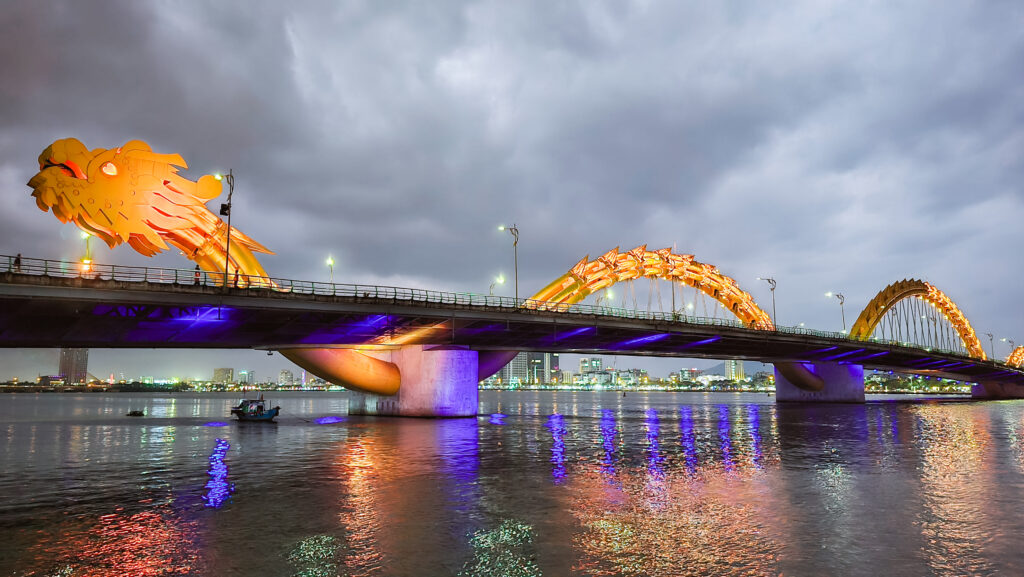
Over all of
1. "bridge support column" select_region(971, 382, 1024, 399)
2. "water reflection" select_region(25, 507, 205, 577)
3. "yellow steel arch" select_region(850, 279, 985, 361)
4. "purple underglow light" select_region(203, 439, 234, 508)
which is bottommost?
"bridge support column" select_region(971, 382, 1024, 399)

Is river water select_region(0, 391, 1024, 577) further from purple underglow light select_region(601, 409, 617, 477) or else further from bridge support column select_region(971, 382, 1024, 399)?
bridge support column select_region(971, 382, 1024, 399)

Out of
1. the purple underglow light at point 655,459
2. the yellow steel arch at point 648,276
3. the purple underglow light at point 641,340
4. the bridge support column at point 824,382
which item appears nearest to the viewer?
the purple underglow light at point 655,459

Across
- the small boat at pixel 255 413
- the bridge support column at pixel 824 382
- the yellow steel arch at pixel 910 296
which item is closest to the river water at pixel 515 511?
the small boat at pixel 255 413

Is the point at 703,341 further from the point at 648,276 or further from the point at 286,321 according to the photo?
the point at 286,321

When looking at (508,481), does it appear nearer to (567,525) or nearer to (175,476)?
(567,525)

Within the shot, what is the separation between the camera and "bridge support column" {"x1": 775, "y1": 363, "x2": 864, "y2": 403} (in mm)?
112750

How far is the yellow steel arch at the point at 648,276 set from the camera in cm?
9800

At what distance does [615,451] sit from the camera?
112 feet

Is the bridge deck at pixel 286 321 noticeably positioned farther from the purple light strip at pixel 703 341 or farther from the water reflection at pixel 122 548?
the water reflection at pixel 122 548

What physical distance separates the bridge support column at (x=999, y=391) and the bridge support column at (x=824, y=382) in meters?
74.8

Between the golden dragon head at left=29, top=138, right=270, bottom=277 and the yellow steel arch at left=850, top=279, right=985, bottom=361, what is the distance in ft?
407

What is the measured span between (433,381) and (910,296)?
135381 millimetres

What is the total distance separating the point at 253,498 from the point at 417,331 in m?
39.8

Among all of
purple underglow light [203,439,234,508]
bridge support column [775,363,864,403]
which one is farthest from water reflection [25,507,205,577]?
bridge support column [775,363,864,403]
